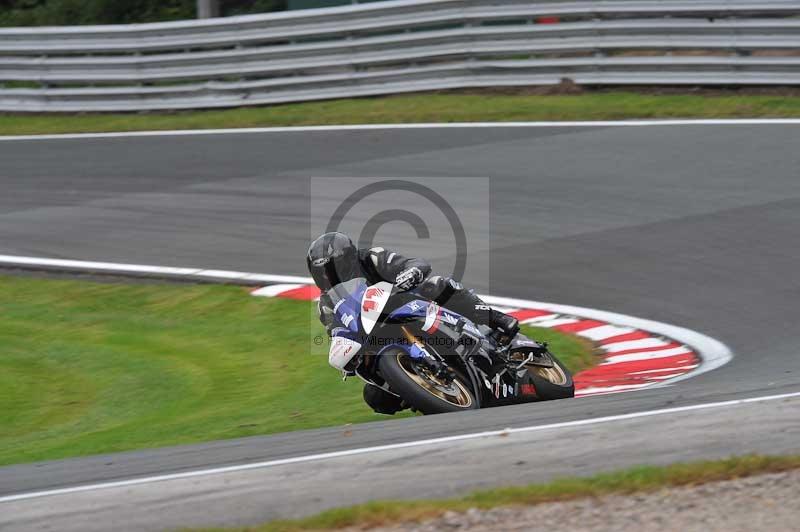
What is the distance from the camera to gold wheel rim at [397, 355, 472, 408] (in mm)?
6660

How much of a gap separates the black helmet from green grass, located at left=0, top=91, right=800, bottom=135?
28.9ft

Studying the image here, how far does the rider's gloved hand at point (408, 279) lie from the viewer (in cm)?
679

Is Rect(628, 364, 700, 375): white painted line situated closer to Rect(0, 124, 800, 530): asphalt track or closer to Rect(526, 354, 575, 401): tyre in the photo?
Rect(0, 124, 800, 530): asphalt track

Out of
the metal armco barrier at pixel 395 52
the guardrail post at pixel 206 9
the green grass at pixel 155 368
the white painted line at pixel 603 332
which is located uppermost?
the guardrail post at pixel 206 9

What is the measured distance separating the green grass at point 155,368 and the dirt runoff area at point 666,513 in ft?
9.23

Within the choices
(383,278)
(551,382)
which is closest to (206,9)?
(383,278)

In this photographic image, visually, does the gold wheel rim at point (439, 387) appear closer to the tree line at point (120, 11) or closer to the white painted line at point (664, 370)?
the white painted line at point (664, 370)

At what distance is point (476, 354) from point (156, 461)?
6.50 feet

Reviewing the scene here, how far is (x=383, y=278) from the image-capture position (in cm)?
710

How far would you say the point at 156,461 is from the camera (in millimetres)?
6066

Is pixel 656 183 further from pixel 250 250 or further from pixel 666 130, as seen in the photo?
pixel 250 250

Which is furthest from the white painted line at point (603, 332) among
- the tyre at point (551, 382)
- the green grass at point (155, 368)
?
the tyre at point (551, 382)

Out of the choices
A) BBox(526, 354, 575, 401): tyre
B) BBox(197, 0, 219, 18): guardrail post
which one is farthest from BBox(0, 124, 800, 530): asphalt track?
BBox(197, 0, 219, 18): guardrail post

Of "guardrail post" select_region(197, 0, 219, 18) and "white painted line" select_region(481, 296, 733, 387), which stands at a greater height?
"guardrail post" select_region(197, 0, 219, 18)
